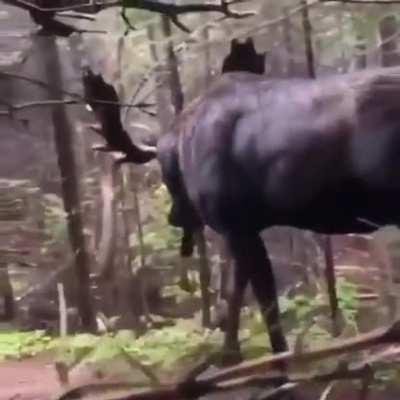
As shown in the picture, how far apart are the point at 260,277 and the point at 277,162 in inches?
4.2

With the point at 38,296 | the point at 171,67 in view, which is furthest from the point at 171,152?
the point at 38,296

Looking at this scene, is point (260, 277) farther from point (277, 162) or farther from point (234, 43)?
point (234, 43)

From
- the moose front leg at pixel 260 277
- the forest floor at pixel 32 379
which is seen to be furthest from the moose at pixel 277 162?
the forest floor at pixel 32 379

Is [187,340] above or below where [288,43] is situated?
below

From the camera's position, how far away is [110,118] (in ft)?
3.93

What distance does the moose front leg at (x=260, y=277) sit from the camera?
1164 millimetres

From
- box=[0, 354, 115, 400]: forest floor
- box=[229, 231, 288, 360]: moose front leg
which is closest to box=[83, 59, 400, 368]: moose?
box=[229, 231, 288, 360]: moose front leg

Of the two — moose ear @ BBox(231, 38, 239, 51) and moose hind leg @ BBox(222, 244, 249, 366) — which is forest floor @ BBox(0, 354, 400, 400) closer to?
moose hind leg @ BBox(222, 244, 249, 366)

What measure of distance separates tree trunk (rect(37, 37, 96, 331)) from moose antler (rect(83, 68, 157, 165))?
0.03 m

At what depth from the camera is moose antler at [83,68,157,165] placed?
3.92 ft

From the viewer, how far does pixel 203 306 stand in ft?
3.89

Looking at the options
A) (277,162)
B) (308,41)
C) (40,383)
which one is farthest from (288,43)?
(40,383)

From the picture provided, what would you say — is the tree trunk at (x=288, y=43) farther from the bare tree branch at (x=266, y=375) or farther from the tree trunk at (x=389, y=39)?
the bare tree branch at (x=266, y=375)

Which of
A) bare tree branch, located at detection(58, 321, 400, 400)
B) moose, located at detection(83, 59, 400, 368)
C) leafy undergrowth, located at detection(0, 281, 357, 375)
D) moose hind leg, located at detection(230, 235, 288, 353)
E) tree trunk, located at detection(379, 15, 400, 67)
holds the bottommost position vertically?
bare tree branch, located at detection(58, 321, 400, 400)
